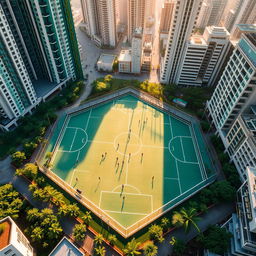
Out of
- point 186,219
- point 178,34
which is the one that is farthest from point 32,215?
point 178,34

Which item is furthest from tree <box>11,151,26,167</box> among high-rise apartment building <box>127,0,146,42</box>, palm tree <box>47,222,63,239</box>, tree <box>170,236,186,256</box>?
high-rise apartment building <box>127,0,146,42</box>

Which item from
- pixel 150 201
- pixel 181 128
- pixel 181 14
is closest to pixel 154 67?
pixel 181 14

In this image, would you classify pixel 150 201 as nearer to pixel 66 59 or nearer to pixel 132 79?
pixel 132 79

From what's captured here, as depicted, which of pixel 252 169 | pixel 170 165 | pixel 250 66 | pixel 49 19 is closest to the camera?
pixel 252 169

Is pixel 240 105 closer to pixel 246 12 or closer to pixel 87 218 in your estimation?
pixel 87 218

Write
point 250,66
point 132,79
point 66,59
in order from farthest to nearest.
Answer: point 132,79
point 66,59
point 250,66

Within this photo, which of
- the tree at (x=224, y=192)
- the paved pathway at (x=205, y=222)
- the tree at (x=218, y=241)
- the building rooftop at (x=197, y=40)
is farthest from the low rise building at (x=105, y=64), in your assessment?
the tree at (x=218, y=241)

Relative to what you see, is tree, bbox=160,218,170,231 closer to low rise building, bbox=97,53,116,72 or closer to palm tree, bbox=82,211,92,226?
palm tree, bbox=82,211,92,226
